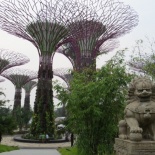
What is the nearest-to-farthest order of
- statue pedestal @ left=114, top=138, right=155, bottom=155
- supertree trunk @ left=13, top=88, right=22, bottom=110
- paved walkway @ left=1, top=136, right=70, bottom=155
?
statue pedestal @ left=114, top=138, right=155, bottom=155
paved walkway @ left=1, top=136, right=70, bottom=155
supertree trunk @ left=13, top=88, right=22, bottom=110

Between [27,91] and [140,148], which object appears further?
[27,91]

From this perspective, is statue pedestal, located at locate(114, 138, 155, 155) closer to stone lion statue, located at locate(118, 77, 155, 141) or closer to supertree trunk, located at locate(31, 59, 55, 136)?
stone lion statue, located at locate(118, 77, 155, 141)

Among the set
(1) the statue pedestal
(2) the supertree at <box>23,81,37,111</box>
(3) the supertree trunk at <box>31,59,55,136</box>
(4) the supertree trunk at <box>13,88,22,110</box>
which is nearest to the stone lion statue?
(1) the statue pedestal

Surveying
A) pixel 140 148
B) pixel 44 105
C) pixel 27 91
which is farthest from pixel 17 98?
pixel 140 148

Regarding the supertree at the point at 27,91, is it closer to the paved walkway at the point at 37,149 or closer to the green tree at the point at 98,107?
the paved walkway at the point at 37,149

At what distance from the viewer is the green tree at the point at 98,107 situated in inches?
336

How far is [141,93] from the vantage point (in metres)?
5.03

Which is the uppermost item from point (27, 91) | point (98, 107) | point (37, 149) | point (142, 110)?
A: point (27, 91)

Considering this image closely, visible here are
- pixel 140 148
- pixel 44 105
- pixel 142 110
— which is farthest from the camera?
pixel 44 105

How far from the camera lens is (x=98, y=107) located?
8539mm

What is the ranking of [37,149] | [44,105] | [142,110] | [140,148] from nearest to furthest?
[140,148] < [142,110] < [37,149] < [44,105]

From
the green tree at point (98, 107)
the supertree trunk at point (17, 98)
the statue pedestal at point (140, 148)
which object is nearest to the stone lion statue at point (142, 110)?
the statue pedestal at point (140, 148)

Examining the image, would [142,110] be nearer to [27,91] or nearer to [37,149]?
[37,149]

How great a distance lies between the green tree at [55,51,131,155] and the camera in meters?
8.53
